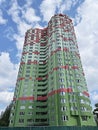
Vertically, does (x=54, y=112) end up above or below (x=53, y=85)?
below

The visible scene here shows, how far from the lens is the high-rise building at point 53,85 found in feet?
182

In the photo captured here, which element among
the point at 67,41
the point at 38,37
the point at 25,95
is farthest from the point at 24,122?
the point at 38,37

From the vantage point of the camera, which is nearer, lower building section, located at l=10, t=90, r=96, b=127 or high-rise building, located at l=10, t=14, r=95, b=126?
lower building section, located at l=10, t=90, r=96, b=127

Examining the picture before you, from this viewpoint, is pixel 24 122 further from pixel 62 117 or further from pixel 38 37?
pixel 38 37

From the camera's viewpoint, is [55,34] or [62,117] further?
[55,34]

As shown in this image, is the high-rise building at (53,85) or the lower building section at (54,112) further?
the high-rise building at (53,85)

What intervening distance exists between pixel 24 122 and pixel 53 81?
1860cm

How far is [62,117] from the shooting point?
2095 inches

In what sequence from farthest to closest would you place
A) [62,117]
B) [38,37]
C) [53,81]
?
[38,37] < [53,81] < [62,117]

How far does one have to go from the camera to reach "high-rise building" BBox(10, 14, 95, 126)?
55.4 meters

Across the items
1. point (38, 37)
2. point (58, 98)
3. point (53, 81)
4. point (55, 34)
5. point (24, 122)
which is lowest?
point (24, 122)

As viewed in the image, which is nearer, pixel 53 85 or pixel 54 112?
pixel 54 112

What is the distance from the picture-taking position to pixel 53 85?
62656 millimetres

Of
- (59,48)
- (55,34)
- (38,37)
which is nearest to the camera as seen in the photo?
(59,48)
